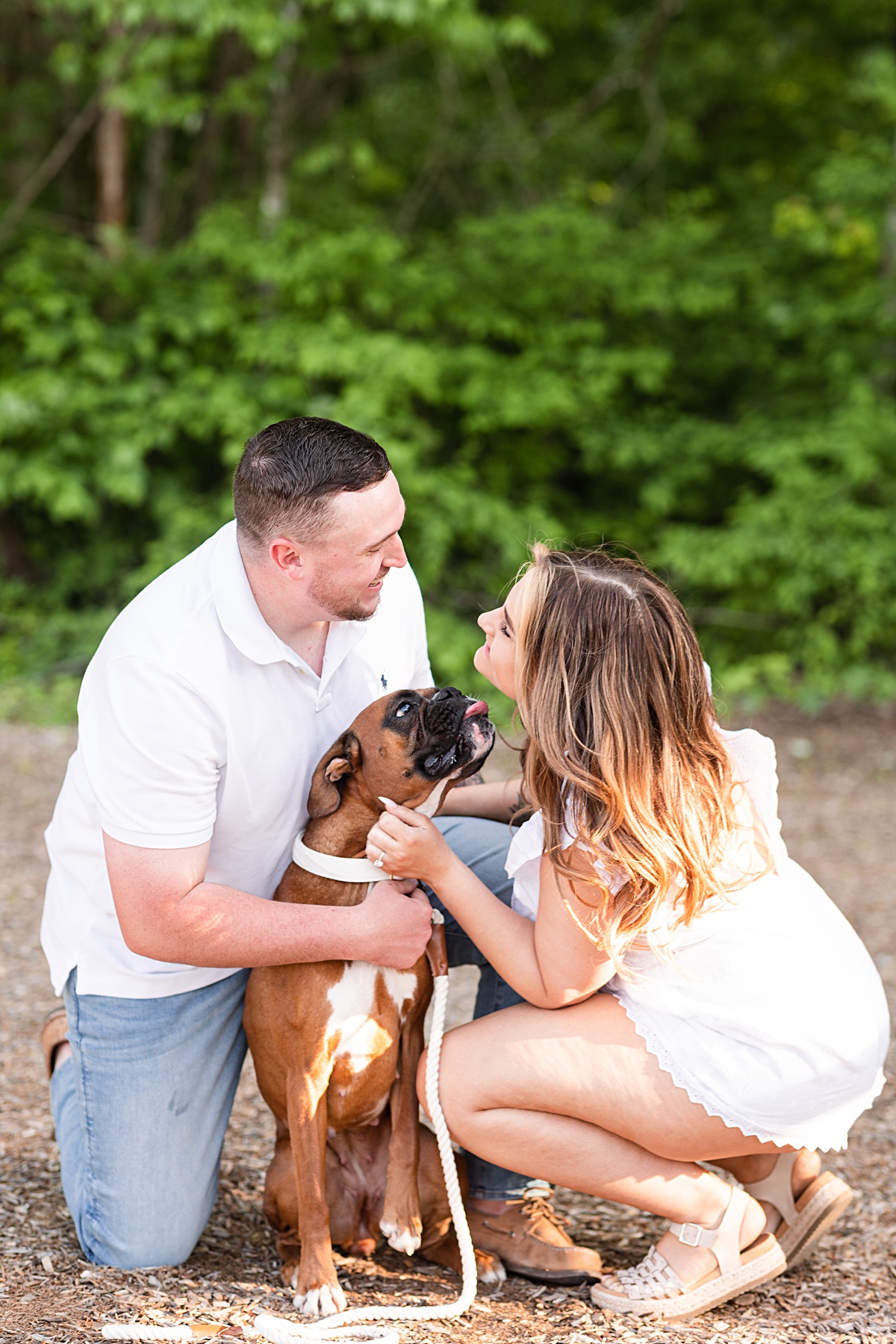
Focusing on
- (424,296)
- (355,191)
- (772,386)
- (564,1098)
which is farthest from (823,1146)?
(355,191)

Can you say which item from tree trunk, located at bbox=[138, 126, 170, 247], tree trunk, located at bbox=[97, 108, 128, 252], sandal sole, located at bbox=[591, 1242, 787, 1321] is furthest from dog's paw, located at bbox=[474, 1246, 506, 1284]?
tree trunk, located at bbox=[138, 126, 170, 247]

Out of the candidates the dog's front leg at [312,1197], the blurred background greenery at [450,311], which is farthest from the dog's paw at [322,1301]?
the blurred background greenery at [450,311]

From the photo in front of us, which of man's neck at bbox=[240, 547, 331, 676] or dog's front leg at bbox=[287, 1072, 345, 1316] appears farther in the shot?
man's neck at bbox=[240, 547, 331, 676]

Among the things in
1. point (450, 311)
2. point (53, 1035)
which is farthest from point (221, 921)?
point (450, 311)

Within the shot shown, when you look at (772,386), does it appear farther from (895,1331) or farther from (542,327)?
(895,1331)

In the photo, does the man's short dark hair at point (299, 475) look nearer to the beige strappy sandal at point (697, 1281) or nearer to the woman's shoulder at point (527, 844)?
the woman's shoulder at point (527, 844)

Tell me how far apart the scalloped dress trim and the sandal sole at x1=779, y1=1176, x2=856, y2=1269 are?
0.35 metres

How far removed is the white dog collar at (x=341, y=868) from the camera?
3041 mm

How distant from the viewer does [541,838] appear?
2928mm

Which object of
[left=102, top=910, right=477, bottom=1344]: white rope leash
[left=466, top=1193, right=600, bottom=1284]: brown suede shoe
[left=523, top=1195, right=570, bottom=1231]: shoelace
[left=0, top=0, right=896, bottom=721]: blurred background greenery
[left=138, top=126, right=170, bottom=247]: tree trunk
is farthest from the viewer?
[left=138, top=126, right=170, bottom=247]: tree trunk

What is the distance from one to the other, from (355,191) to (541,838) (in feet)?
32.6

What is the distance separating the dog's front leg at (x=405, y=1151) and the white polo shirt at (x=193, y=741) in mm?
518

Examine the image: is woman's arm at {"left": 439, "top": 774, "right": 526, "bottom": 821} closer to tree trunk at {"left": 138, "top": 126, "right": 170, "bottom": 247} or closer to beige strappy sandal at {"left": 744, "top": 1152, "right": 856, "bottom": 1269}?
beige strappy sandal at {"left": 744, "top": 1152, "right": 856, "bottom": 1269}

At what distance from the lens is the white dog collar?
3041 millimetres
